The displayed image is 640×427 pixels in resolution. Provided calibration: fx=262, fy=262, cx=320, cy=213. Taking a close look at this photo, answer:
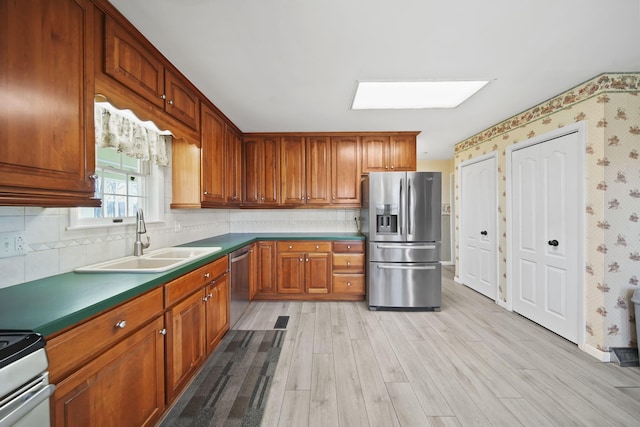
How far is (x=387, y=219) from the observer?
335cm

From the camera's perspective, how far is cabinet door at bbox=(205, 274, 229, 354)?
217cm

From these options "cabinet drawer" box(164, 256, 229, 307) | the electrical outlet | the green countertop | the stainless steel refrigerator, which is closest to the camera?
the green countertop

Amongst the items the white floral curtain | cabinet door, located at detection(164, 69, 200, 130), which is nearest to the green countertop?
the white floral curtain

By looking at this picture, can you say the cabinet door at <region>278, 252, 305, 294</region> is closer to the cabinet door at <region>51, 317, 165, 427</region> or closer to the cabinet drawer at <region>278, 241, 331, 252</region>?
the cabinet drawer at <region>278, 241, 331, 252</region>

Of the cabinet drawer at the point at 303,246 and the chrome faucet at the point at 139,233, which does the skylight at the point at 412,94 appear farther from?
the chrome faucet at the point at 139,233

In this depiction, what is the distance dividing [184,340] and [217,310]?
59 cm

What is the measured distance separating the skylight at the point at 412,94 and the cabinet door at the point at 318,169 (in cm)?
105

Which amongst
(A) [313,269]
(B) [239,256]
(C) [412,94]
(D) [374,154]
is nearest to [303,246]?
(A) [313,269]

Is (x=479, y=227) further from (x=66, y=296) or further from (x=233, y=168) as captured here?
(x=66, y=296)

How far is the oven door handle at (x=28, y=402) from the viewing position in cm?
71

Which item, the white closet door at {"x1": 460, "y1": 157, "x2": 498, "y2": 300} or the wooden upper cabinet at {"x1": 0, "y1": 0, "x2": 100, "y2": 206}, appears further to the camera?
the white closet door at {"x1": 460, "y1": 157, "x2": 498, "y2": 300}

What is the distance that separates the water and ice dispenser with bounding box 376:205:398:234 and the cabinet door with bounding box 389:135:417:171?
0.86 meters

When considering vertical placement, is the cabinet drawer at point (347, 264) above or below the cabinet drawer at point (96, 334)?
below

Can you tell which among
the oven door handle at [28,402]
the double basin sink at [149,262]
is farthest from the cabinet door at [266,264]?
the oven door handle at [28,402]
